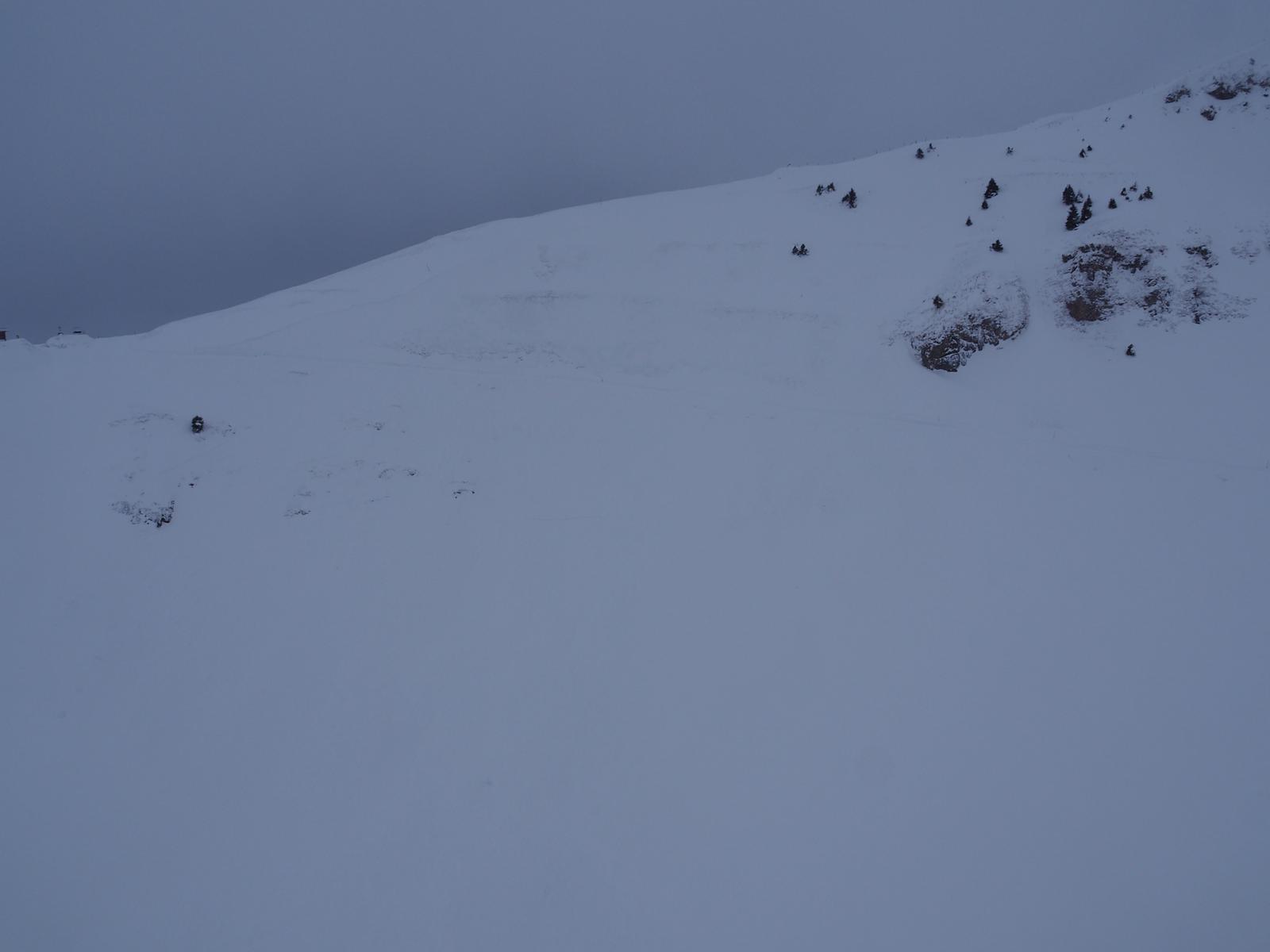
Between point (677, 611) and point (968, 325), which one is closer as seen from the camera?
point (677, 611)

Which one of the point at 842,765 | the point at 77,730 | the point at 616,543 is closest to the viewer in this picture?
the point at 842,765

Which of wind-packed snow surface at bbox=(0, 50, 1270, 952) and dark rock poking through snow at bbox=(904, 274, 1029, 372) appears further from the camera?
dark rock poking through snow at bbox=(904, 274, 1029, 372)

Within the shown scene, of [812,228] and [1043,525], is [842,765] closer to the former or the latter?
[1043,525]

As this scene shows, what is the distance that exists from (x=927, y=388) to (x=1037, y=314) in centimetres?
513

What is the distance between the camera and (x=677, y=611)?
1417 centimetres

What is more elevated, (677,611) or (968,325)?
(968,325)

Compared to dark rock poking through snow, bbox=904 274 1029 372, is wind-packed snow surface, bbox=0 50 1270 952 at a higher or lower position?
lower

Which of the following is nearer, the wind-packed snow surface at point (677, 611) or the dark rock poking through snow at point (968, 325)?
the wind-packed snow surface at point (677, 611)

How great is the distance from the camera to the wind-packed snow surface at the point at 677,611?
33.7 feet

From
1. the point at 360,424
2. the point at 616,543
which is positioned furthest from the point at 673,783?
the point at 360,424

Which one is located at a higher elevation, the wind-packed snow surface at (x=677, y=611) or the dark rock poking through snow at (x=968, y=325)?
the dark rock poking through snow at (x=968, y=325)

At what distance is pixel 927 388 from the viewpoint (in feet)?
62.2

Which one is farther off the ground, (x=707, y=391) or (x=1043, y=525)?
(x=707, y=391)

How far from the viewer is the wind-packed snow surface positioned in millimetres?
10281
